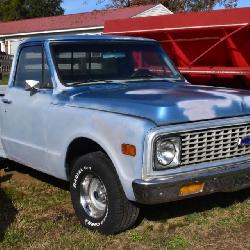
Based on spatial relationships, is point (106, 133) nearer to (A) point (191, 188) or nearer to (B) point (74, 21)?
(A) point (191, 188)

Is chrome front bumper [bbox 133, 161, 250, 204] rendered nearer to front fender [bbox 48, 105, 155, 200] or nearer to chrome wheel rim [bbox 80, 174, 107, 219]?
front fender [bbox 48, 105, 155, 200]

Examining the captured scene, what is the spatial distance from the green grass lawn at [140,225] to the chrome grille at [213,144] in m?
0.72

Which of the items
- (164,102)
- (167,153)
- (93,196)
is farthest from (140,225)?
(164,102)

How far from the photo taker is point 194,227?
15.5 ft

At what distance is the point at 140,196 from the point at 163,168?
0.91 feet

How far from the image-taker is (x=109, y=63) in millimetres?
5391

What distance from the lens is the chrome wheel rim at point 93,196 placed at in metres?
4.53

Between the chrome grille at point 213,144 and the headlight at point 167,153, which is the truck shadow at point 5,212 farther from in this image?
the chrome grille at point 213,144

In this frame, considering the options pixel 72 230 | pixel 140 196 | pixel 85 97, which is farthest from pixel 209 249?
pixel 85 97

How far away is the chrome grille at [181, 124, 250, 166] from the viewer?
4086mm

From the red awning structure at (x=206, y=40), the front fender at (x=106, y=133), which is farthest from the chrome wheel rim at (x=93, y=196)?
the red awning structure at (x=206, y=40)

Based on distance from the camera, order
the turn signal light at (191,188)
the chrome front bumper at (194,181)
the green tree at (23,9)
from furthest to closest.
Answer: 1. the green tree at (23,9)
2. the turn signal light at (191,188)
3. the chrome front bumper at (194,181)

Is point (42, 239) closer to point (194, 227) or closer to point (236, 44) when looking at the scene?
point (194, 227)

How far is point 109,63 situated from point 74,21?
27340 millimetres
